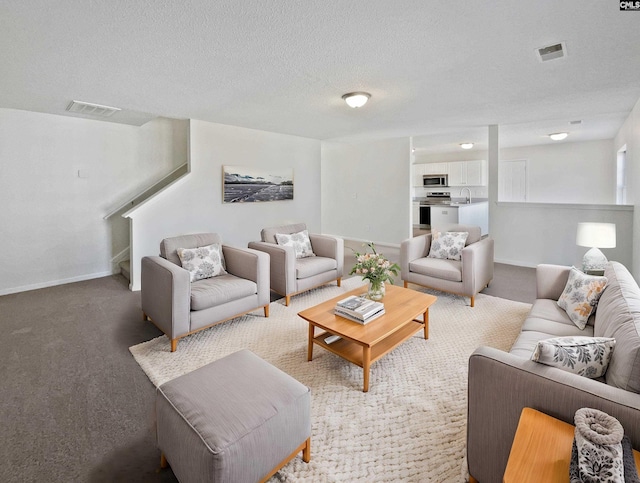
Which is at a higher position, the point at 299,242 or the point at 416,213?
the point at 416,213

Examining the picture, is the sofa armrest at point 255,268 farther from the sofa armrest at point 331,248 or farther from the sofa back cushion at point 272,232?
the sofa armrest at point 331,248

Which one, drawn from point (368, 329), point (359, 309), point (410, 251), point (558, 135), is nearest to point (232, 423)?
point (368, 329)

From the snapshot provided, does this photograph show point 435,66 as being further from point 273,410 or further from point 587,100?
point 273,410

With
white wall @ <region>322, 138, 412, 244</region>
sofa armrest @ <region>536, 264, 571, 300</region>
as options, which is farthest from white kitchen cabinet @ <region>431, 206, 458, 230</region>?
sofa armrest @ <region>536, 264, 571, 300</region>

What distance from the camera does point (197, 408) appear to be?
1.41m

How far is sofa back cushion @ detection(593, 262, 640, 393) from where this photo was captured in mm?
1220

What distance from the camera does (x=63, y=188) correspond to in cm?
465

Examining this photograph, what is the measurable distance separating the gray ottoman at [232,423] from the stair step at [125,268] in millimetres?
3864

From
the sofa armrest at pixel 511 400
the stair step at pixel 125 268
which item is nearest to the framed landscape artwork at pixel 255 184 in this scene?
the stair step at pixel 125 268

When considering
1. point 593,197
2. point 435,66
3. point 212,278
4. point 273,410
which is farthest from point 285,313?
point 593,197

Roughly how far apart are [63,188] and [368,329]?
15.6 feet

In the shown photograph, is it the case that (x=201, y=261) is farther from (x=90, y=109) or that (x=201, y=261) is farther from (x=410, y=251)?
(x=90, y=109)

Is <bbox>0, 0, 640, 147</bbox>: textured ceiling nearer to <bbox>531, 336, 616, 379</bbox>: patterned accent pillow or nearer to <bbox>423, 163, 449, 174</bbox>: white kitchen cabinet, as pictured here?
<bbox>531, 336, 616, 379</bbox>: patterned accent pillow

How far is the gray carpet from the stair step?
94cm
